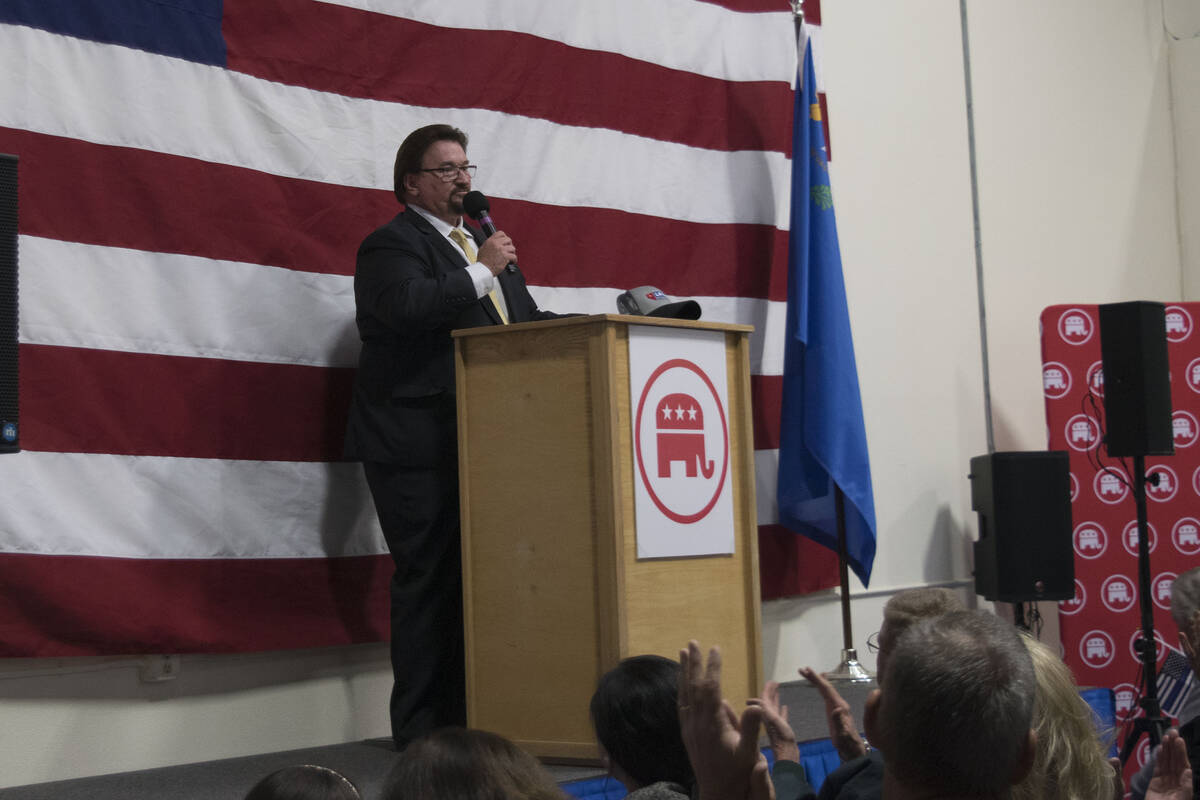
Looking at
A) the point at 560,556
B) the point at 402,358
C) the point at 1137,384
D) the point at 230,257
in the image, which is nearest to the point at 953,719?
the point at 560,556

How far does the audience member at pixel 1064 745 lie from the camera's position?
1729 millimetres

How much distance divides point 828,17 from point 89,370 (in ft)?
10.8

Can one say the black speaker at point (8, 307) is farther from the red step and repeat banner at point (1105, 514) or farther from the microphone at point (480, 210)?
the red step and repeat banner at point (1105, 514)

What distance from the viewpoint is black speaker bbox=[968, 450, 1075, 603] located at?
16.3 feet

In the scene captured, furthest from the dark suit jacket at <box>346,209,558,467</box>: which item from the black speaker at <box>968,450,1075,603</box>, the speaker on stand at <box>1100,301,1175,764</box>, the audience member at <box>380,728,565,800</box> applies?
the speaker on stand at <box>1100,301,1175,764</box>

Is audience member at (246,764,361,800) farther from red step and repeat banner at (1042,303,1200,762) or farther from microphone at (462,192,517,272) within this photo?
red step and repeat banner at (1042,303,1200,762)

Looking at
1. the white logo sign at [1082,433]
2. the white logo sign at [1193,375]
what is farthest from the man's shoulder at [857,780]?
the white logo sign at [1193,375]

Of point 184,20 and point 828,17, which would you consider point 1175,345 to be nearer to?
point 828,17

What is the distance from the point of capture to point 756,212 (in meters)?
4.85

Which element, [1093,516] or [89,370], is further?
[1093,516]

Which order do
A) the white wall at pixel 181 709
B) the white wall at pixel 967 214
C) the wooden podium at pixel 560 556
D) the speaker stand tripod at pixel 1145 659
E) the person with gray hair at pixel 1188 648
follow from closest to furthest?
the person with gray hair at pixel 1188 648 → the wooden podium at pixel 560 556 → the white wall at pixel 181 709 → the speaker stand tripod at pixel 1145 659 → the white wall at pixel 967 214

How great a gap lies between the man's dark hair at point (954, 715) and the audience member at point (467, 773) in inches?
13.6

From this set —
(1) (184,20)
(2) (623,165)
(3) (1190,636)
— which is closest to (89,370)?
(1) (184,20)

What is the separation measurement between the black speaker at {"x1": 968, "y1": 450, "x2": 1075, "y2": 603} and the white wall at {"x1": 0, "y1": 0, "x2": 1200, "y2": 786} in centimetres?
42
